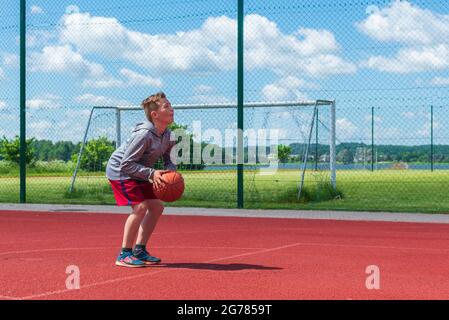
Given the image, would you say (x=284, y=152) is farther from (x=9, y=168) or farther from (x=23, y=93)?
(x=9, y=168)

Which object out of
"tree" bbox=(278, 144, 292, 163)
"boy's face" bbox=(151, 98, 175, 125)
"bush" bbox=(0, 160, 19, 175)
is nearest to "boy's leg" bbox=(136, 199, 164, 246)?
"boy's face" bbox=(151, 98, 175, 125)

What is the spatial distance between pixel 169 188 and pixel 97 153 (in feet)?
52.0

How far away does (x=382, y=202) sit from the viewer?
18.5 m

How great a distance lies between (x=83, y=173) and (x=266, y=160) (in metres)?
7.12

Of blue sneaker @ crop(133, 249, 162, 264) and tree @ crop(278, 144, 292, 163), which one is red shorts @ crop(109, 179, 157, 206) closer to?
blue sneaker @ crop(133, 249, 162, 264)

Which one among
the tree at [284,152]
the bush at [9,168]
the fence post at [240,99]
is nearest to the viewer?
the fence post at [240,99]

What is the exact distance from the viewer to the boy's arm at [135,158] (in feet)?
23.8

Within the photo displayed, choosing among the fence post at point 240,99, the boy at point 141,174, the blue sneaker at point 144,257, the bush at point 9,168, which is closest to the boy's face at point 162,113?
the boy at point 141,174

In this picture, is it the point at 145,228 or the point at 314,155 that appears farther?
the point at 314,155

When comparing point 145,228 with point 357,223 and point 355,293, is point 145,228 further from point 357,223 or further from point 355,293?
point 357,223

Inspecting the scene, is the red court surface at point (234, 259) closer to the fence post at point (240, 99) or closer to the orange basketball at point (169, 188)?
the orange basketball at point (169, 188)

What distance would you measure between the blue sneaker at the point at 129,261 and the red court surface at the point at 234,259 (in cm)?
10

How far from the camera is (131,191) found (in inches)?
292
